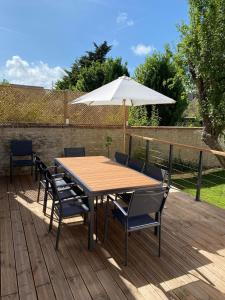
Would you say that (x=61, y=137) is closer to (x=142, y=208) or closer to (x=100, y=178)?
(x=100, y=178)

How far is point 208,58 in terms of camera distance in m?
6.73

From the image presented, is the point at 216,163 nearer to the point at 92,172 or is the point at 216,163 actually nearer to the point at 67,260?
the point at 92,172

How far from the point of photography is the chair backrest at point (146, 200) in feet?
7.92

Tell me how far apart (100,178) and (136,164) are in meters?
0.95

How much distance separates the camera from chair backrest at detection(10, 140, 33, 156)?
18.9 feet

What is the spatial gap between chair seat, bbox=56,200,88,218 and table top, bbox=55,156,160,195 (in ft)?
0.87

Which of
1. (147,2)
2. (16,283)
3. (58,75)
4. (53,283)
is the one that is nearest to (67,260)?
(53,283)

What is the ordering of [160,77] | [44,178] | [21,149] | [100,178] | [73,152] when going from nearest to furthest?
[100,178] → [44,178] → [73,152] → [21,149] → [160,77]

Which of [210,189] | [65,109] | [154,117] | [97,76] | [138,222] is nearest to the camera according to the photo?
[138,222]

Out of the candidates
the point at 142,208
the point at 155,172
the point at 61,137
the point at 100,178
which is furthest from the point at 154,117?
the point at 142,208

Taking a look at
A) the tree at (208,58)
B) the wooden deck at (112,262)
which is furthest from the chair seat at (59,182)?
the tree at (208,58)

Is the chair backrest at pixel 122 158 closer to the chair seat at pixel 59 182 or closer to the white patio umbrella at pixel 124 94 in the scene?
the white patio umbrella at pixel 124 94

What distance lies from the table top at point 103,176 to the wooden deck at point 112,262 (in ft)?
2.37

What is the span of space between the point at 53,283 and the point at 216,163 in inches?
373
